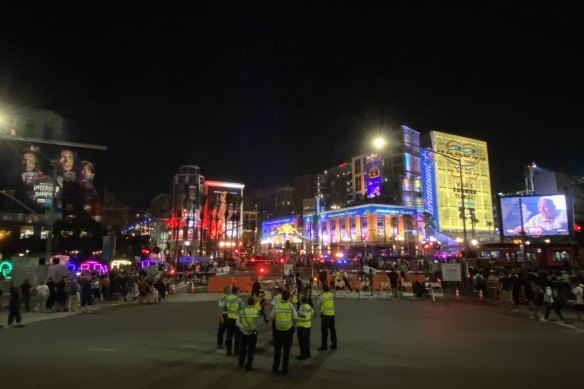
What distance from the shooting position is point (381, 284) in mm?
27000

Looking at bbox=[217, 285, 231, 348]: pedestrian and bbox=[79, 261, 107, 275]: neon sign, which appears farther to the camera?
bbox=[79, 261, 107, 275]: neon sign

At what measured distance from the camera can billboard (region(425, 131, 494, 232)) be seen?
8925 centimetres

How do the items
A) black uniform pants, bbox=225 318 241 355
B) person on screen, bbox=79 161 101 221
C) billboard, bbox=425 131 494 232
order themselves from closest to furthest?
black uniform pants, bbox=225 318 241 355, person on screen, bbox=79 161 101 221, billboard, bbox=425 131 494 232

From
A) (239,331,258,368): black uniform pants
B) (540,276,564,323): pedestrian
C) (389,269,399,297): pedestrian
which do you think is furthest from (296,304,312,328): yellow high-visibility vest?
(389,269,399,297): pedestrian

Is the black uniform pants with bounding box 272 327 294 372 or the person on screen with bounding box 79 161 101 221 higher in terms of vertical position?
the person on screen with bounding box 79 161 101 221

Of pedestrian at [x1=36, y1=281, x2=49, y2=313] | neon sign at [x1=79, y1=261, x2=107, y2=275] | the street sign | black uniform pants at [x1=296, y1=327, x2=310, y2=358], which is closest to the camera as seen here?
black uniform pants at [x1=296, y1=327, x2=310, y2=358]

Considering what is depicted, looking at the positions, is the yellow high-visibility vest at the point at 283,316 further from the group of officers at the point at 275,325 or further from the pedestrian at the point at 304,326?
the pedestrian at the point at 304,326

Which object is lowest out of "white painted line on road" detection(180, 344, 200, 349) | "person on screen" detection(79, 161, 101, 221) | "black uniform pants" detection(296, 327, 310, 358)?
"white painted line on road" detection(180, 344, 200, 349)

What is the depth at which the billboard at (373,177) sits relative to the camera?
90.8 m

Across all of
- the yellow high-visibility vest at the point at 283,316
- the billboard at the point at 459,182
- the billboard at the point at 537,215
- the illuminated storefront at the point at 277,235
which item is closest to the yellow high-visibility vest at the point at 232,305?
the yellow high-visibility vest at the point at 283,316

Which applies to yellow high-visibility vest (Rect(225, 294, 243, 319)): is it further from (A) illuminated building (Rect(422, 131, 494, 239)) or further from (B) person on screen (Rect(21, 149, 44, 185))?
(A) illuminated building (Rect(422, 131, 494, 239))

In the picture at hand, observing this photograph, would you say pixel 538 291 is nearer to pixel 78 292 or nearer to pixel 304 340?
pixel 304 340

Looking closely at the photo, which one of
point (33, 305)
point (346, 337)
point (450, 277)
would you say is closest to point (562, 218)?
point (450, 277)

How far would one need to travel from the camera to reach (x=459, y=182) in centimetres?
9275
